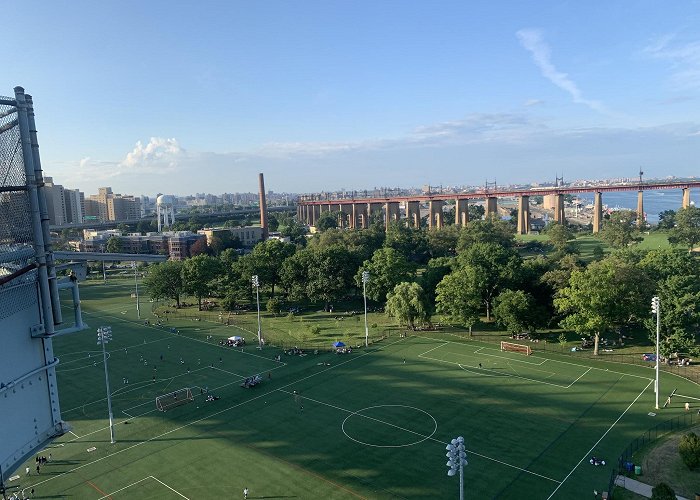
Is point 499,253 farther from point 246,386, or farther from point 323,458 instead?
point 323,458

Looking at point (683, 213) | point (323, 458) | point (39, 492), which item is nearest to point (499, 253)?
point (323, 458)

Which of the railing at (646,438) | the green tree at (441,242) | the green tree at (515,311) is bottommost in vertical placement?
the railing at (646,438)

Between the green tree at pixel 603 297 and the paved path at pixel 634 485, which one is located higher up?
the green tree at pixel 603 297

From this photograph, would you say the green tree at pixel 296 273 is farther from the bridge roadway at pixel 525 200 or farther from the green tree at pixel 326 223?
the green tree at pixel 326 223

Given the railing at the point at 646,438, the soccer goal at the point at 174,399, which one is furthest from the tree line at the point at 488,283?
the soccer goal at the point at 174,399

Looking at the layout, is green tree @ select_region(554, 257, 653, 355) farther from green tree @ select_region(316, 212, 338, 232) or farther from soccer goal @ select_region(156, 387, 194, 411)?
green tree @ select_region(316, 212, 338, 232)
